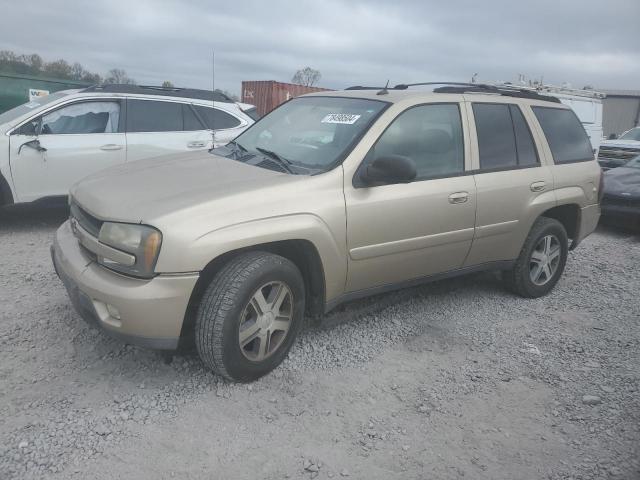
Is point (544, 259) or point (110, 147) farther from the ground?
point (110, 147)

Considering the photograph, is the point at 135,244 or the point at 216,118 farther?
the point at 216,118

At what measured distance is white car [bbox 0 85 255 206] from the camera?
18.8 ft

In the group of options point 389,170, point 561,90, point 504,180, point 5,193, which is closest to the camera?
point 389,170

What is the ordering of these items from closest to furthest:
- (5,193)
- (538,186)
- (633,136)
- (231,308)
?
(231,308)
(538,186)
(5,193)
(633,136)

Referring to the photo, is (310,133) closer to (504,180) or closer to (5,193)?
(504,180)

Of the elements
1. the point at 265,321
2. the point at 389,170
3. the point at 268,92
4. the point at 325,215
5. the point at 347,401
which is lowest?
the point at 347,401

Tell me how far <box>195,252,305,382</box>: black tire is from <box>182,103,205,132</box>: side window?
170 inches

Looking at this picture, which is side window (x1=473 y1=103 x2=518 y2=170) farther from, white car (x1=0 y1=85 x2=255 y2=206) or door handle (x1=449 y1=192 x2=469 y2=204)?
white car (x1=0 y1=85 x2=255 y2=206)

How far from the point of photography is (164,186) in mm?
3094

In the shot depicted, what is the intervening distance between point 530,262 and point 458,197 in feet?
4.38

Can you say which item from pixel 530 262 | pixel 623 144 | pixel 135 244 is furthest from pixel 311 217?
pixel 623 144

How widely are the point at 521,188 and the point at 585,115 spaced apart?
10.2m

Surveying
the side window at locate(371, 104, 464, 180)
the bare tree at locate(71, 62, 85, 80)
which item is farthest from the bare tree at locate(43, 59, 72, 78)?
the side window at locate(371, 104, 464, 180)

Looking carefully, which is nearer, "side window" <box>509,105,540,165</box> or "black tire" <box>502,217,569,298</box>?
"side window" <box>509,105,540,165</box>
